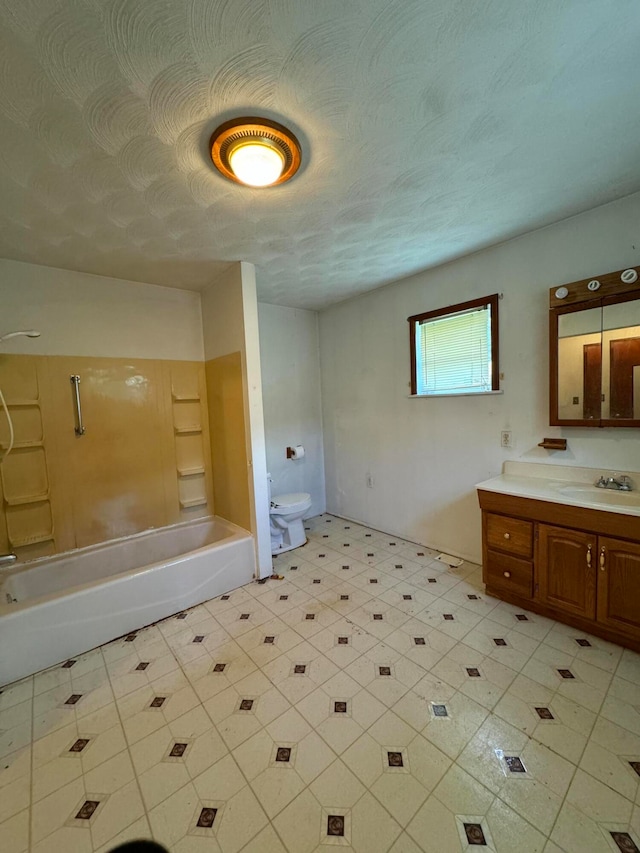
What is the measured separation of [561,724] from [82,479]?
324 centimetres

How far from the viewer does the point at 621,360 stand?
1948 mm

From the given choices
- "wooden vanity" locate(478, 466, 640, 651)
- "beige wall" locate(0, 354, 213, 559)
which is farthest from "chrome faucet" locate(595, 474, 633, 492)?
"beige wall" locate(0, 354, 213, 559)

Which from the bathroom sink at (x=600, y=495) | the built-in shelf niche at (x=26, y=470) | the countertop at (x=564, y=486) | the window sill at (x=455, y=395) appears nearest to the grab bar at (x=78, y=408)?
the built-in shelf niche at (x=26, y=470)

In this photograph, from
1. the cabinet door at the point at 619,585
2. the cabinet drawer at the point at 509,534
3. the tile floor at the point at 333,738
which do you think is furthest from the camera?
the cabinet drawer at the point at 509,534

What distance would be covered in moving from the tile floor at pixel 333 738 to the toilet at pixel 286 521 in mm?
990

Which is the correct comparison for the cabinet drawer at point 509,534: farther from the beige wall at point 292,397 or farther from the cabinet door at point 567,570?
the beige wall at point 292,397

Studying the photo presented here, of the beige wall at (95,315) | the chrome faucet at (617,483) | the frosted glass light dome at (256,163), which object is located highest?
the frosted glass light dome at (256,163)

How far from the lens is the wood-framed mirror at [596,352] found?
1.91 m

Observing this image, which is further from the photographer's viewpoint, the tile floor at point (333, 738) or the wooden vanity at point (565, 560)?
the wooden vanity at point (565, 560)

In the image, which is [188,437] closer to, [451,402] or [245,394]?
[245,394]

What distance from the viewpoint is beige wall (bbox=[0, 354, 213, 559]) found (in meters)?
2.34

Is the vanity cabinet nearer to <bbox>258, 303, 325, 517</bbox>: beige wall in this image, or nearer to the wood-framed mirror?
the wood-framed mirror

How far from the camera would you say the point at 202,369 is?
319cm

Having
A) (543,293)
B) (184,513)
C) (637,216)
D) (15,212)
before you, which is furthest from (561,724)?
(15,212)
